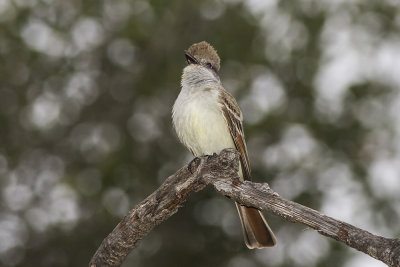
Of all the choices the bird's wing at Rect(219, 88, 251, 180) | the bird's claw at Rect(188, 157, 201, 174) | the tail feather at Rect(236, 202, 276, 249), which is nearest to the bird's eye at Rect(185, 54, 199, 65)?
the bird's wing at Rect(219, 88, 251, 180)

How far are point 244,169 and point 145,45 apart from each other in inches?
174

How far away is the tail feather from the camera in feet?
21.2

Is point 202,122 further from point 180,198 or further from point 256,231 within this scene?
point 180,198

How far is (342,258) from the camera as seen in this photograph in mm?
9734

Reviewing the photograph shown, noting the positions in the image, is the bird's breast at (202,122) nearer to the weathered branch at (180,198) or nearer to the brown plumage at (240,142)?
the brown plumage at (240,142)

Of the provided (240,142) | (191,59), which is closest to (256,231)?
(240,142)

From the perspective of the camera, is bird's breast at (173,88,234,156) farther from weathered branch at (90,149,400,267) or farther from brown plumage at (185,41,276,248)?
weathered branch at (90,149,400,267)

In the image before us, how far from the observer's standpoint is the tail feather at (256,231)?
6477mm

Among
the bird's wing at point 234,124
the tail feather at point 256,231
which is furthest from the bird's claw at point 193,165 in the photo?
the bird's wing at point 234,124

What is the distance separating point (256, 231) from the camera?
657 cm

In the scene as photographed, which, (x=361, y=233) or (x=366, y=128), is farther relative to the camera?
(x=366, y=128)

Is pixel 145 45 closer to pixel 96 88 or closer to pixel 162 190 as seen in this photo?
pixel 96 88

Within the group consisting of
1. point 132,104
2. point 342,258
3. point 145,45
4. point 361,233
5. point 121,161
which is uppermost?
point 145,45

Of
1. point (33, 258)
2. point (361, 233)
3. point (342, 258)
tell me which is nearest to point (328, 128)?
point (342, 258)
